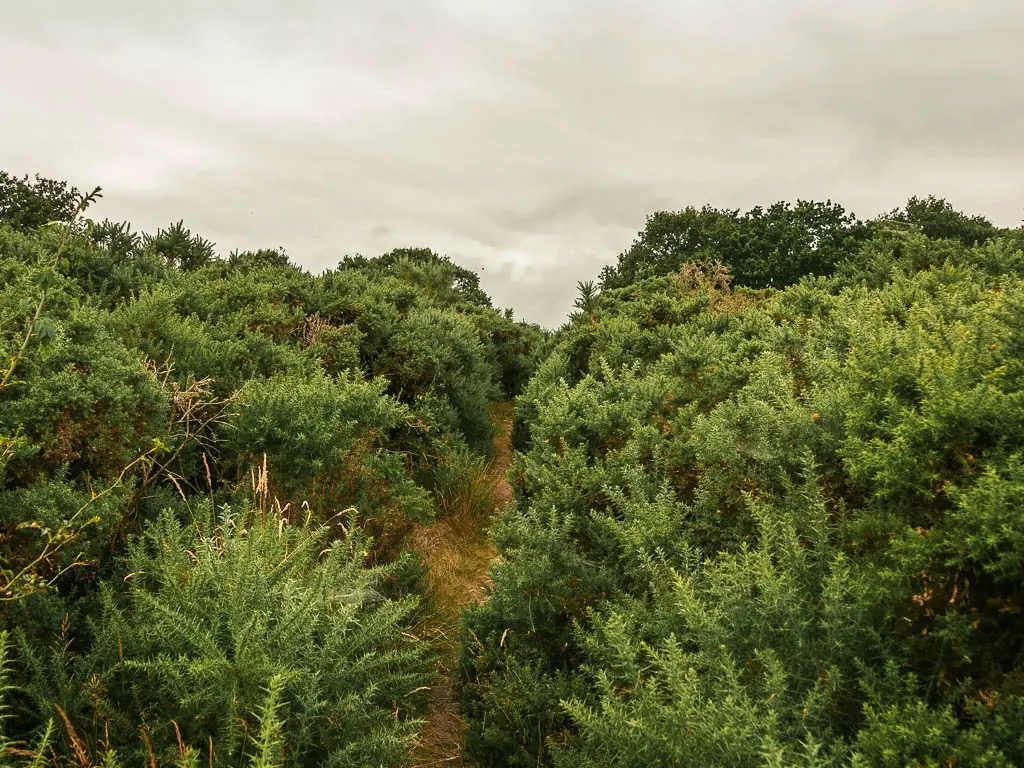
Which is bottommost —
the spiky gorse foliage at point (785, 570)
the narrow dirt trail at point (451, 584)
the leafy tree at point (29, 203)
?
the narrow dirt trail at point (451, 584)

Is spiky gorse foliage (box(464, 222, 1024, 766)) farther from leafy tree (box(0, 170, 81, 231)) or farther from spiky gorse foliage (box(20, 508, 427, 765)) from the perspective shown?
leafy tree (box(0, 170, 81, 231))

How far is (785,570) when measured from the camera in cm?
297

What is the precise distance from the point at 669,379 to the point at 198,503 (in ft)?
14.5

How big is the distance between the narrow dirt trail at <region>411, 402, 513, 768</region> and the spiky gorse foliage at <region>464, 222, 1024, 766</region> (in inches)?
13.0

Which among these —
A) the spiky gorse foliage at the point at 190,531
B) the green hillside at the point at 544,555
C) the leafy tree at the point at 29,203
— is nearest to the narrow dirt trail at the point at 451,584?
the green hillside at the point at 544,555

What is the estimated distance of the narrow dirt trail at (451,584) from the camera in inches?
171

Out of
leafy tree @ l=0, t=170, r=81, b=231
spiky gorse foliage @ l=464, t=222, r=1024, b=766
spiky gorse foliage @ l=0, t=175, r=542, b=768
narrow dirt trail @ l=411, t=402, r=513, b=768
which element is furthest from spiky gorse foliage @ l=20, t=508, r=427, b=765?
leafy tree @ l=0, t=170, r=81, b=231

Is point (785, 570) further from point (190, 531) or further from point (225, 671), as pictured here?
point (190, 531)

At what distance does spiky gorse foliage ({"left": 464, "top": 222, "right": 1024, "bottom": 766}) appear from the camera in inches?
91.2

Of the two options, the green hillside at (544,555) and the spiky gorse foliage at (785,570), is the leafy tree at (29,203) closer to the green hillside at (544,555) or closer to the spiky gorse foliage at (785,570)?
the green hillside at (544,555)

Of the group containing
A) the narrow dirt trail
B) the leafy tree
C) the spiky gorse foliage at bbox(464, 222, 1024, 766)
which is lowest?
the narrow dirt trail

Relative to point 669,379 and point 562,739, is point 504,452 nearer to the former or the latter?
point 669,379

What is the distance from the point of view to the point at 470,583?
6.44 m

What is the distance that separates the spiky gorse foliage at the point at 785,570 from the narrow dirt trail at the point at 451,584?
13.0 inches
